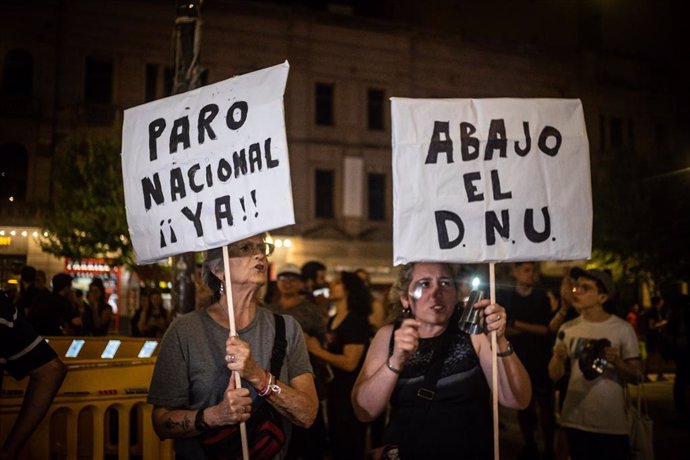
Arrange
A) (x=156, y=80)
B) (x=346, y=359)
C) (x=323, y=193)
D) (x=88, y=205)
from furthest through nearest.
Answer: (x=323, y=193), (x=156, y=80), (x=88, y=205), (x=346, y=359)

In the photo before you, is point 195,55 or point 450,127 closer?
point 450,127

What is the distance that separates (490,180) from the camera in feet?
12.0

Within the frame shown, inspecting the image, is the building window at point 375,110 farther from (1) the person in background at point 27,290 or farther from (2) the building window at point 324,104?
(1) the person in background at point 27,290

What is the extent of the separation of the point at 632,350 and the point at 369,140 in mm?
24694

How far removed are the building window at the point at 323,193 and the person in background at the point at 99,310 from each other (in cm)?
1753

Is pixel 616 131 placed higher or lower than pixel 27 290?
higher

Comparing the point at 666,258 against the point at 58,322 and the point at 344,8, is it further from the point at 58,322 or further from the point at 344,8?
the point at 58,322

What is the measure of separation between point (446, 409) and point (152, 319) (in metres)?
9.31

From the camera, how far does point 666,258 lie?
2467cm

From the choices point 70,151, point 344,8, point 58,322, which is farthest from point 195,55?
point 344,8

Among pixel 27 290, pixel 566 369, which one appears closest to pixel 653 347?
pixel 566 369

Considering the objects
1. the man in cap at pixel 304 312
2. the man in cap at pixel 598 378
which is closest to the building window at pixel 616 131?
the man in cap at pixel 304 312

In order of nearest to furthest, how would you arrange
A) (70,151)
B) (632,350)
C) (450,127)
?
1. (450,127)
2. (632,350)
3. (70,151)

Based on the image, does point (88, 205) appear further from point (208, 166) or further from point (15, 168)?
point (208, 166)
